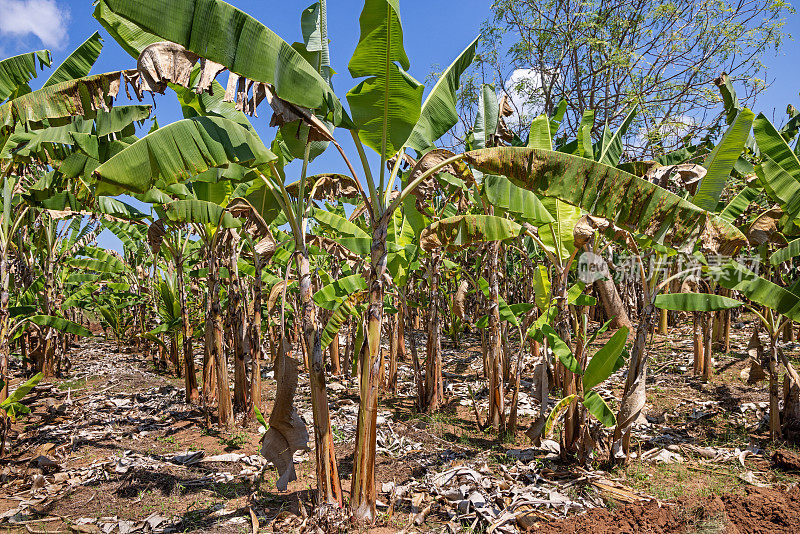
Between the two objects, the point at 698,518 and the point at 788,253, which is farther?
the point at 788,253

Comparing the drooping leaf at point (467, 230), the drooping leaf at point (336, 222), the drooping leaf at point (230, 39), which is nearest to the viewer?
the drooping leaf at point (230, 39)

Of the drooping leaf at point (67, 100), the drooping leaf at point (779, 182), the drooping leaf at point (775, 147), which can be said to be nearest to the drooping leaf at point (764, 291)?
the drooping leaf at point (779, 182)

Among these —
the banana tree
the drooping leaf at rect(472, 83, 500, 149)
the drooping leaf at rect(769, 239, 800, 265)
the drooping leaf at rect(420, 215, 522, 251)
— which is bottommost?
the drooping leaf at rect(769, 239, 800, 265)

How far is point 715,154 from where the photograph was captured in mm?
4777

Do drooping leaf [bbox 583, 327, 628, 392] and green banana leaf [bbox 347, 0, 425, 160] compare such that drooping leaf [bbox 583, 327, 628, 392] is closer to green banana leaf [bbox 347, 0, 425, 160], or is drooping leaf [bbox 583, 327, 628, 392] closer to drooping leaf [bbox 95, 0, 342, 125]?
green banana leaf [bbox 347, 0, 425, 160]

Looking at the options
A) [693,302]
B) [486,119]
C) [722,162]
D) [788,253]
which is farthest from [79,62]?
[788,253]

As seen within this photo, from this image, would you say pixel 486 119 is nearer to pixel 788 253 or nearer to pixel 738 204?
pixel 738 204

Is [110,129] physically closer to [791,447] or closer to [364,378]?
[364,378]

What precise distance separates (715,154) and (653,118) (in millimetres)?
12049

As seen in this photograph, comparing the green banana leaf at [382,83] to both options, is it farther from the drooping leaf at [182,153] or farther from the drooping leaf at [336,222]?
the drooping leaf at [336,222]

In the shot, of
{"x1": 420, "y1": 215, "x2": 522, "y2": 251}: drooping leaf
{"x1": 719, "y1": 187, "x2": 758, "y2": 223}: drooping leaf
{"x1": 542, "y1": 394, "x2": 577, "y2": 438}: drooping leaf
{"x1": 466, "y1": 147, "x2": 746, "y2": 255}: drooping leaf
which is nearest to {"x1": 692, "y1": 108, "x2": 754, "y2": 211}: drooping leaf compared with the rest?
{"x1": 466, "y1": 147, "x2": 746, "y2": 255}: drooping leaf

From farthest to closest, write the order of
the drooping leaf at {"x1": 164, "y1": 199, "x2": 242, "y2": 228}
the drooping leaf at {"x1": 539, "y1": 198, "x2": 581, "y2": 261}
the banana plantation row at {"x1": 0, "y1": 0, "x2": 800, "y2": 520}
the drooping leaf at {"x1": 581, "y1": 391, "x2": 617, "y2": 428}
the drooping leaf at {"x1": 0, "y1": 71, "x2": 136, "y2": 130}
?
the drooping leaf at {"x1": 539, "y1": 198, "x2": 581, "y2": 261} < the drooping leaf at {"x1": 164, "y1": 199, "x2": 242, "y2": 228} < the drooping leaf at {"x1": 581, "y1": 391, "x2": 617, "y2": 428} < the drooping leaf at {"x1": 0, "y1": 71, "x2": 136, "y2": 130} < the banana plantation row at {"x1": 0, "y1": 0, "x2": 800, "y2": 520}

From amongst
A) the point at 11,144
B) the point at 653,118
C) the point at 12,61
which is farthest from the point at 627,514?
the point at 653,118

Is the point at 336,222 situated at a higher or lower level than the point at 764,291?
higher
